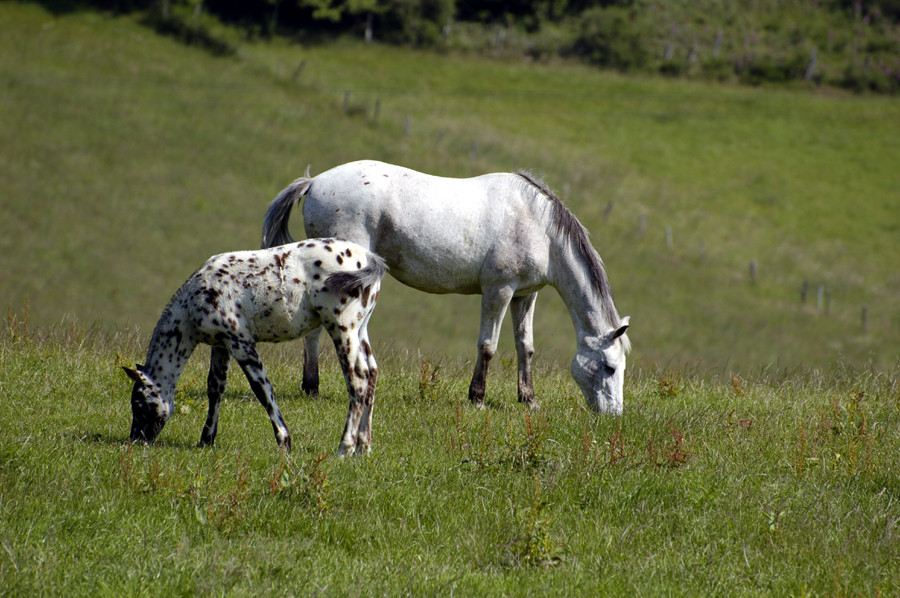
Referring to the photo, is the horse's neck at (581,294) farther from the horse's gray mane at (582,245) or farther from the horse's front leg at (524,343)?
the horse's front leg at (524,343)

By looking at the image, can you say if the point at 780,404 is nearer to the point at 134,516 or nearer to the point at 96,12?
the point at 134,516

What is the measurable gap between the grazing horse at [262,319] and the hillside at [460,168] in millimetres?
16366

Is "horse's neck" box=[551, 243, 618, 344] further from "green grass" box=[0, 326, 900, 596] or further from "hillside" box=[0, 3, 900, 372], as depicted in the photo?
"hillside" box=[0, 3, 900, 372]

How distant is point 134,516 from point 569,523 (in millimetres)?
2806

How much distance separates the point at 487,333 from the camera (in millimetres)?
9297

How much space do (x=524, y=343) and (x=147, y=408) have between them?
14.5 ft

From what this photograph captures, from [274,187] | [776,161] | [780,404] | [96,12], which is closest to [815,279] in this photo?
[776,161]

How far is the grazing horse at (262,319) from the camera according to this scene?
6.54 m

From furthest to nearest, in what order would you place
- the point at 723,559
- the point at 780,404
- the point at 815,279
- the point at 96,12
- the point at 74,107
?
the point at 96,12, the point at 74,107, the point at 815,279, the point at 780,404, the point at 723,559

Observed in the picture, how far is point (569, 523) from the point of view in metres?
5.59

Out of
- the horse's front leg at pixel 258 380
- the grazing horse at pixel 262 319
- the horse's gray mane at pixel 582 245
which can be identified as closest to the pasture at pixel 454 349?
the horse's front leg at pixel 258 380

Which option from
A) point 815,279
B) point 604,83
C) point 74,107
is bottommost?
point 815,279

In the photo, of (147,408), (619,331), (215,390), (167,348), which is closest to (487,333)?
(619,331)

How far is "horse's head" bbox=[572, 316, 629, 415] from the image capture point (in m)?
8.64
